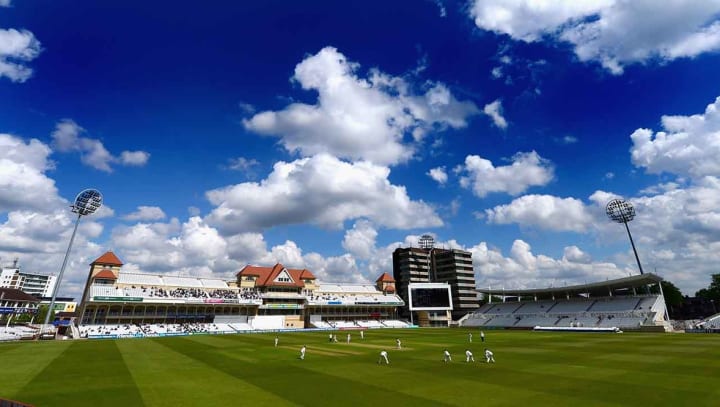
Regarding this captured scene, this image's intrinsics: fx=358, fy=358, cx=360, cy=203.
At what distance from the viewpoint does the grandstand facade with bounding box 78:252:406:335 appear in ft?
227

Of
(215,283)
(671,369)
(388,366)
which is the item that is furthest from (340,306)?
(671,369)

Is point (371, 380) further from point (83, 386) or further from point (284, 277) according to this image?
point (284, 277)

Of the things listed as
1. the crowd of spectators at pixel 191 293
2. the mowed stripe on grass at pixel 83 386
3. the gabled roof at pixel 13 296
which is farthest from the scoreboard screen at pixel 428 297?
the gabled roof at pixel 13 296

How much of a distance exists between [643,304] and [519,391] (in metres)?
66.9

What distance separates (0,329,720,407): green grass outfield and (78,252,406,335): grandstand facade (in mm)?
40617

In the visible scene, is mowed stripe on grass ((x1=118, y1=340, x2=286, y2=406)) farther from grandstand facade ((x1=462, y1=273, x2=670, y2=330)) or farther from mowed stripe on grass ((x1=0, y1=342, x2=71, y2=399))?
grandstand facade ((x1=462, y1=273, x2=670, y2=330))

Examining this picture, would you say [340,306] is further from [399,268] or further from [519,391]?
[519,391]

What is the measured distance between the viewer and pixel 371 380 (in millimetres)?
20688

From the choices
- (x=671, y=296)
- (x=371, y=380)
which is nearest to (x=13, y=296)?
(x=371, y=380)

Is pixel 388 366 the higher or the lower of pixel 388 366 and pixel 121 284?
the lower

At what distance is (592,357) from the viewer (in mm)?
28578

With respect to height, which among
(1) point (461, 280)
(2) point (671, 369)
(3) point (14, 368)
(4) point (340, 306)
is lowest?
(3) point (14, 368)

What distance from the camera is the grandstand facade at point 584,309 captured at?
208 ft

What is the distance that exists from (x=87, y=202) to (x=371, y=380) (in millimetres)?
71494
